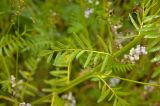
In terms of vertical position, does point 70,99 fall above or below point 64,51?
below

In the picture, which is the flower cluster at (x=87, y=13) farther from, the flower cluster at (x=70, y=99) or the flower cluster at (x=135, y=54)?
the flower cluster at (x=135, y=54)

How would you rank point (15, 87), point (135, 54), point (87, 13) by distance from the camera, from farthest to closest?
point (87, 13)
point (15, 87)
point (135, 54)

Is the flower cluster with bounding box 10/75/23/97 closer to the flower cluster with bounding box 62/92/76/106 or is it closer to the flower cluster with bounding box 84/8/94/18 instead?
the flower cluster with bounding box 62/92/76/106

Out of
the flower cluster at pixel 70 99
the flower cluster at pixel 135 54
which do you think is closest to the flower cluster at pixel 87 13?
the flower cluster at pixel 70 99

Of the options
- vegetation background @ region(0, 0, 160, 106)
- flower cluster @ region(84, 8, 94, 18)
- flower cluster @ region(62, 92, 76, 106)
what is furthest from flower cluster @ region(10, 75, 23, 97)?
flower cluster @ region(84, 8, 94, 18)

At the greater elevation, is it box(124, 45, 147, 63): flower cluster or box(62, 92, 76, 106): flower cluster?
box(124, 45, 147, 63): flower cluster

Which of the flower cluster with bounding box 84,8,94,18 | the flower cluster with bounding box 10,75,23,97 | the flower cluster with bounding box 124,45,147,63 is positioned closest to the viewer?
the flower cluster with bounding box 124,45,147,63

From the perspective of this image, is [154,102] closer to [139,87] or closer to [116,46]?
[139,87]

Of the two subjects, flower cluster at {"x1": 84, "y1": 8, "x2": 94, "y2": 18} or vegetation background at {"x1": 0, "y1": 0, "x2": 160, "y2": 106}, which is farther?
flower cluster at {"x1": 84, "y1": 8, "x2": 94, "y2": 18}

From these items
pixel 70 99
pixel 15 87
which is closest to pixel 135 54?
pixel 15 87

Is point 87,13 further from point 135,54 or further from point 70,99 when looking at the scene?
point 135,54

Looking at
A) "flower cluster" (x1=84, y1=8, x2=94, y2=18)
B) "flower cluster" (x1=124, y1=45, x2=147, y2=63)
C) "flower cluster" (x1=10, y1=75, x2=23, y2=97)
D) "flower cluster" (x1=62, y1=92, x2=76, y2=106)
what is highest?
"flower cluster" (x1=84, y1=8, x2=94, y2=18)

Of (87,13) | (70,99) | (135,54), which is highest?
(87,13)
